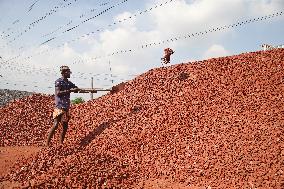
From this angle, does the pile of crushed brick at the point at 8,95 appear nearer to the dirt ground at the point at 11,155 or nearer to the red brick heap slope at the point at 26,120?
the red brick heap slope at the point at 26,120

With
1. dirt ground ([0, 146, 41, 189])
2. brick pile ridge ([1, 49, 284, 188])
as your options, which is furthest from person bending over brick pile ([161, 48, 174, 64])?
dirt ground ([0, 146, 41, 189])

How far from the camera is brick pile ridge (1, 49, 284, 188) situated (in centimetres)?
572

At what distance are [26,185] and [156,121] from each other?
11.6ft

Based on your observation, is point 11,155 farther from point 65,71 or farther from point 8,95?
point 8,95

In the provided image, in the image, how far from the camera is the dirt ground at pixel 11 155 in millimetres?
7156

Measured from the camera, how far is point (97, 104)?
10.7 meters

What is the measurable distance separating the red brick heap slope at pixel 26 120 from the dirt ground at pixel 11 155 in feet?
1.88

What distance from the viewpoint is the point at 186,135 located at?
6.97 metres

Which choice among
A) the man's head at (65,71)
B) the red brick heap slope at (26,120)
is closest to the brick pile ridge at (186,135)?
the red brick heap slope at (26,120)

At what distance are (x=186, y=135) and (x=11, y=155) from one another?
4.73 meters

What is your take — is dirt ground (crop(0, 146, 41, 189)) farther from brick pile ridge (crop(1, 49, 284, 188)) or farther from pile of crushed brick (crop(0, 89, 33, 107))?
pile of crushed brick (crop(0, 89, 33, 107))

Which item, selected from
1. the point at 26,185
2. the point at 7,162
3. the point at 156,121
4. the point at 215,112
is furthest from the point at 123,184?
the point at 7,162

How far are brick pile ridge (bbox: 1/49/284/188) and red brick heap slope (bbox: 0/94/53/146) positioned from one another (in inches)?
58.0

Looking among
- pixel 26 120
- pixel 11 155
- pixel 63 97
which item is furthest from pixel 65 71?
pixel 26 120
